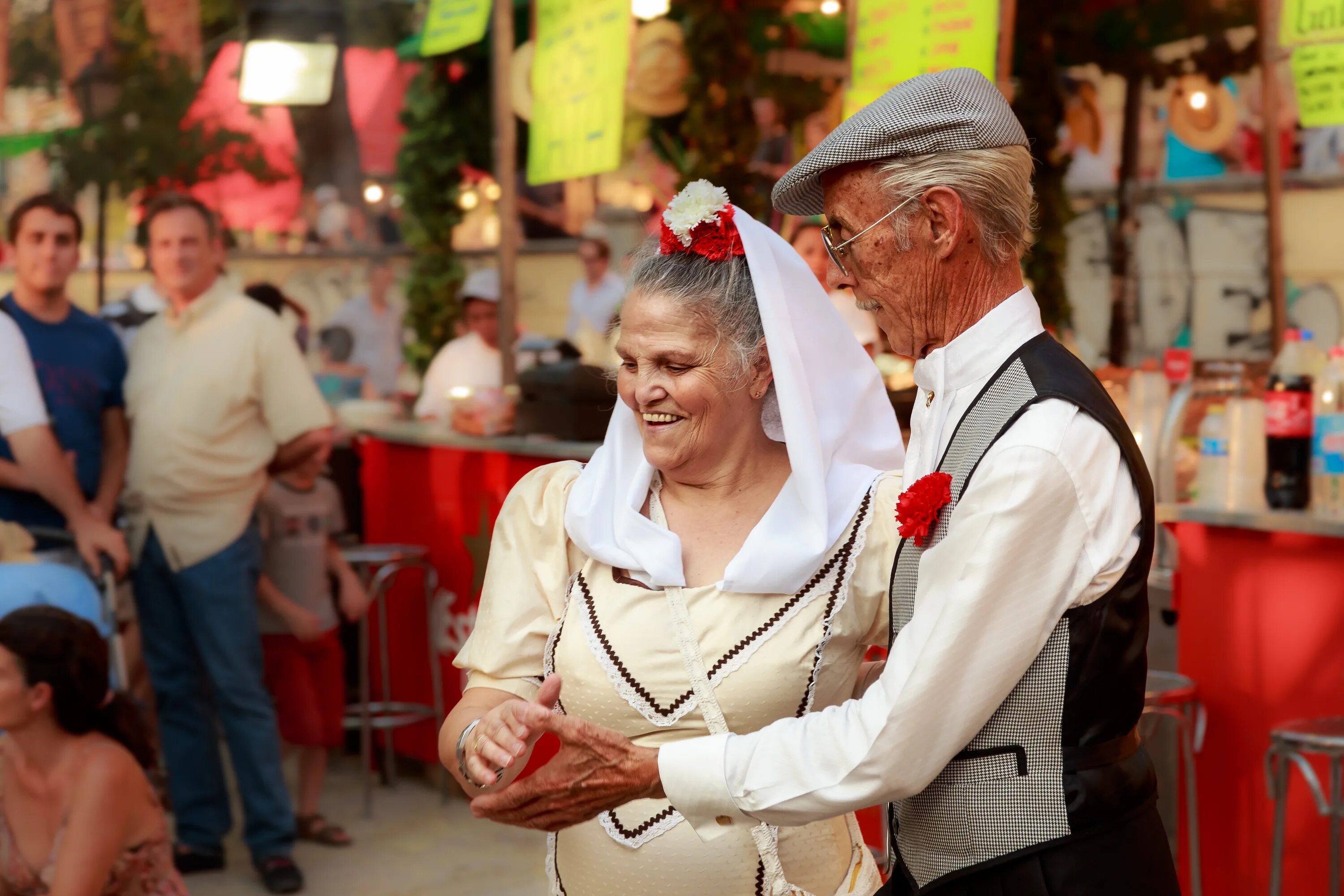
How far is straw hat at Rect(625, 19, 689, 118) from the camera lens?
7617mm

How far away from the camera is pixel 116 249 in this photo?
8.02 metres

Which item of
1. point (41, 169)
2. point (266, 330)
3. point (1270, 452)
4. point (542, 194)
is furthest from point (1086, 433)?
point (542, 194)

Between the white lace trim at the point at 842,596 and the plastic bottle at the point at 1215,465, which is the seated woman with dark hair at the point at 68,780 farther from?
the plastic bottle at the point at 1215,465

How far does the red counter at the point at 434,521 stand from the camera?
17.3 ft

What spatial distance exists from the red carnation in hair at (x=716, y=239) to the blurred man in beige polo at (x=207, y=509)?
9.42ft

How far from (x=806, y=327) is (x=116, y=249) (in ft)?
22.5

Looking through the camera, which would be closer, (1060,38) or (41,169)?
(41,169)

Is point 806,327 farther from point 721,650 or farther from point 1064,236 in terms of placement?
point 1064,236

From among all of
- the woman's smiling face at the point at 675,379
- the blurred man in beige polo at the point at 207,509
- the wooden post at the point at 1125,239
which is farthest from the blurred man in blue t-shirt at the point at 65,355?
the wooden post at the point at 1125,239

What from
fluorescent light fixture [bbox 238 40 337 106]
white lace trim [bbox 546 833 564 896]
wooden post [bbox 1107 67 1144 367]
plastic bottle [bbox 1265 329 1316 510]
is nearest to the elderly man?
white lace trim [bbox 546 833 564 896]

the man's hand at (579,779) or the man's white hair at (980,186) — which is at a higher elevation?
the man's white hair at (980,186)

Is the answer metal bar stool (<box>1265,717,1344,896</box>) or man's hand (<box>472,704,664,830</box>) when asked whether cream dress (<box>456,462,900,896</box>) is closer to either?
man's hand (<box>472,704,664,830</box>)

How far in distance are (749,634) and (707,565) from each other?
0.14m

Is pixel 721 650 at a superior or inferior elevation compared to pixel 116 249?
inferior
